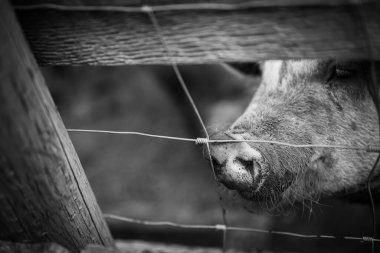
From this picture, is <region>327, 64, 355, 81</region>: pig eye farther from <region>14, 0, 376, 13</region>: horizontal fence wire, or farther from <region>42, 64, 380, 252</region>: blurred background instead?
<region>42, 64, 380, 252</region>: blurred background

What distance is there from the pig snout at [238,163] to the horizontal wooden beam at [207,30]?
1.64 feet

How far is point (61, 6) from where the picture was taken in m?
0.87

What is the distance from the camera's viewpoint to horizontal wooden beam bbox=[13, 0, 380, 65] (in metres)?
0.78

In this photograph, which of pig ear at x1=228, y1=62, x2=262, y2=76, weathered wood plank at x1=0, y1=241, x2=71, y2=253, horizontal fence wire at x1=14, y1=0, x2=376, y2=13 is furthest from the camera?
pig ear at x1=228, y1=62, x2=262, y2=76

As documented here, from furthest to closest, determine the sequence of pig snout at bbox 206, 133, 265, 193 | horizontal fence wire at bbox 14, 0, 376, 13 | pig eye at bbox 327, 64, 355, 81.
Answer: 1. pig eye at bbox 327, 64, 355, 81
2. pig snout at bbox 206, 133, 265, 193
3. horizontal fence wire at bbox 14, 0, 376, 13

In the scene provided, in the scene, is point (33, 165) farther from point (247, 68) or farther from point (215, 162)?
point (247, 68)

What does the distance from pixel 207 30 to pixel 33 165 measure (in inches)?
23.2

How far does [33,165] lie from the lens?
3.04ft

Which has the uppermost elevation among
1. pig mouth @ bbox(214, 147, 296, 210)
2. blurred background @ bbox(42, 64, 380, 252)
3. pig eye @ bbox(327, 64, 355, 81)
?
pig eye @ bbox(327, 64, 355, 81)

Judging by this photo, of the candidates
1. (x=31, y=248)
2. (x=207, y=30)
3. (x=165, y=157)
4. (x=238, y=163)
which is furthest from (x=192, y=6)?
(x=165, y=157)

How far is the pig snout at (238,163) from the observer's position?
1.33 m

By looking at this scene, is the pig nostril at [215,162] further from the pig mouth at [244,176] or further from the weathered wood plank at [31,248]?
the weathered wood plank at [31,248]

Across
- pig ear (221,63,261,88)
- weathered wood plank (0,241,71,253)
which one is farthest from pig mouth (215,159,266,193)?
pig ear (221,63,261,88)

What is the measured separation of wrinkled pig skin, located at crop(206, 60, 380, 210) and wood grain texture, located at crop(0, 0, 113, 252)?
554mm
